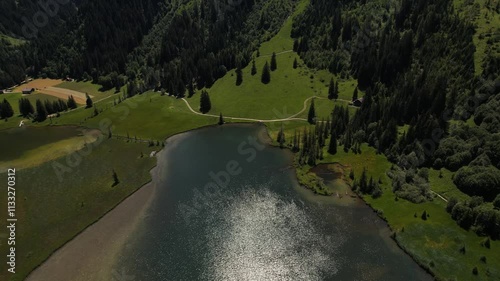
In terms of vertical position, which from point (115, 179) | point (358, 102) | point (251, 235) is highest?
point (358, 102)

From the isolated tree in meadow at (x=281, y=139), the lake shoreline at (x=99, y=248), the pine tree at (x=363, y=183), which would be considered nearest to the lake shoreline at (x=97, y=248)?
the lake shoreline at (x=99, y=248)

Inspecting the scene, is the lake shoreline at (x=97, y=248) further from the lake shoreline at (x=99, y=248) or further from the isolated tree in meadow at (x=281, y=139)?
the isolated tree in meadow at (x=281, y=139)

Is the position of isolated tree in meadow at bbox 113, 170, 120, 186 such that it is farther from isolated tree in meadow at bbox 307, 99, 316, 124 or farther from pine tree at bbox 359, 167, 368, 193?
isolated tree in meadow at bbox 307, 99, 316, 124

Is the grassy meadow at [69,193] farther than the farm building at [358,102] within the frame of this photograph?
No

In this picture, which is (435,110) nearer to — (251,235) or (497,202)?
(497,202)

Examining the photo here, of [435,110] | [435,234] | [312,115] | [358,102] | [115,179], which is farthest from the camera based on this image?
[358,102]

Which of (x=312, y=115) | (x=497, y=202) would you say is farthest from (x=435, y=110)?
(x=312, y=115)

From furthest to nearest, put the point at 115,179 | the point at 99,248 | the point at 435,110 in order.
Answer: the point at 435,110 → the point at 115,179 → the point at 99,248

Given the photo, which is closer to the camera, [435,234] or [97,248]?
[435,234]

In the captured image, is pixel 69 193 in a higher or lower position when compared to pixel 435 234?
higher
